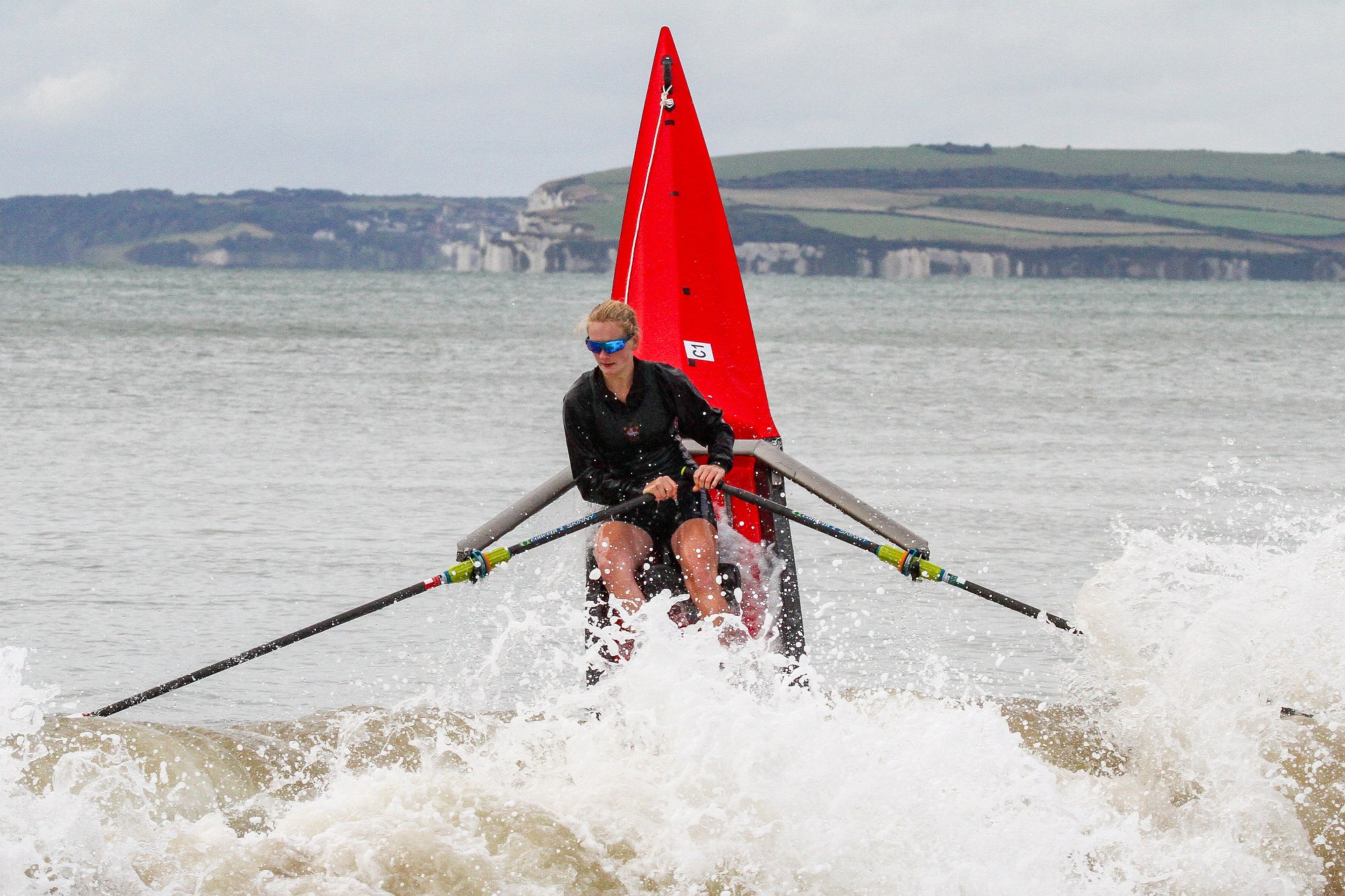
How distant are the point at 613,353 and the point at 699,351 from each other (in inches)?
83.3

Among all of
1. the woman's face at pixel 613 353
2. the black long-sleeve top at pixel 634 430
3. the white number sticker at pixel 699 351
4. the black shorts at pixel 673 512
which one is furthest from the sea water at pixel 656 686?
the white number sticker at pixel 699 351

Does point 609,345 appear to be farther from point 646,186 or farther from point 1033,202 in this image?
point 1033,202

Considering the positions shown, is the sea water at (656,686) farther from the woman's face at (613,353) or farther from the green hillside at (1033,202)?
the green hillside at (1033,202)

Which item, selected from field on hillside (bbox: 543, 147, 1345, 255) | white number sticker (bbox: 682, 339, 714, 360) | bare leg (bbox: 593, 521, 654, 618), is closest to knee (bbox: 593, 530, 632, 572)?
bare leg (bbox: 593, 521, 654, 618)

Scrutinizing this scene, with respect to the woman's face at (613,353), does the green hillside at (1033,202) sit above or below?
above

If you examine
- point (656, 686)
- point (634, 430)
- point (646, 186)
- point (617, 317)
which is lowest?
point (656, 686)

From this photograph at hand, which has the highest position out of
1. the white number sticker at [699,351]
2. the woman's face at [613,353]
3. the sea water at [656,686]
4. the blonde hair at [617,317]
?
the blonde hair at [617,317]

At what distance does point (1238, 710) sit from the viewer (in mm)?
5137

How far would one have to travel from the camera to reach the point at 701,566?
18.4 ft

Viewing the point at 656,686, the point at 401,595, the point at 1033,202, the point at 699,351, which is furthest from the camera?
the point at 1033,202

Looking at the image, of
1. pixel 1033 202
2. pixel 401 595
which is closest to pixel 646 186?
pixel 401 595

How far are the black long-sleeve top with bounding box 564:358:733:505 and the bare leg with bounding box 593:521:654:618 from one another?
0.43ft

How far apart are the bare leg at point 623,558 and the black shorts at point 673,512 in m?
0.05

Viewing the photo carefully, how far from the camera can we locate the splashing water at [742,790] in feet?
13.6
